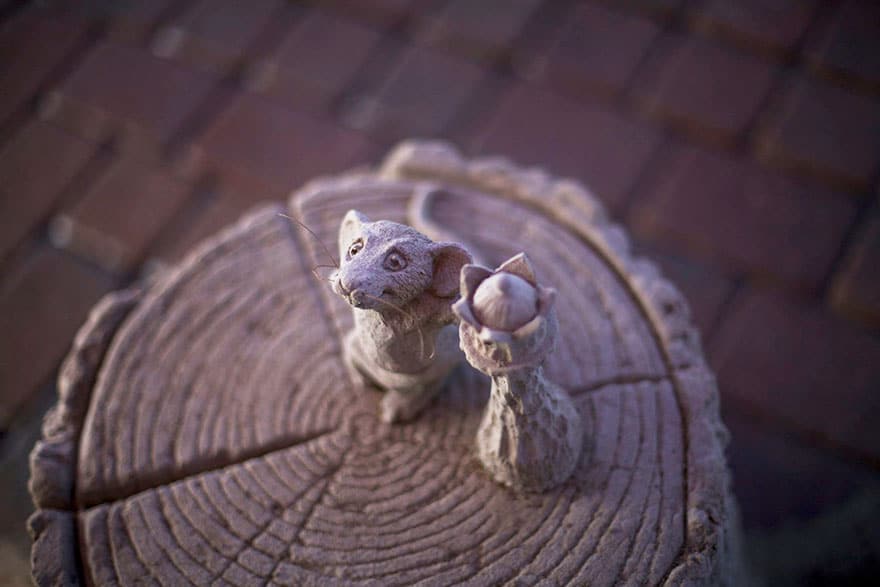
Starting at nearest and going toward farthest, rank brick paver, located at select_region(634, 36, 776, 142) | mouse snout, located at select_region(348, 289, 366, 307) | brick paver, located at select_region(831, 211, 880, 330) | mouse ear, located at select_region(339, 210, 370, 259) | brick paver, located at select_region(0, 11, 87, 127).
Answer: mouse snout, located at select_region(348, 289, 366, 307) → mouse ear, located at select_region(339, 210, 370, 259) → brick paver, located at select_region(831, 211, 880, 330) → brick paver, located at select_region(634, 36, 776, 142) → brick paver, located at select_region(0, 11, 87, 127)

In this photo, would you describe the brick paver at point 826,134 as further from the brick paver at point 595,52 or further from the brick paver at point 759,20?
the brick paver at point 595,52

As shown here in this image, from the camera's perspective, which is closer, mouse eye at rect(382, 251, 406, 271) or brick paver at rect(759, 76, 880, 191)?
mouse eye at rect(382, 251, 406, 271)

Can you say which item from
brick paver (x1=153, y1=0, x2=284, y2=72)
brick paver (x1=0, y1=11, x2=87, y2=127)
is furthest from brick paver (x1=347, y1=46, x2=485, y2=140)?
brick paver (x1=0, y1=11, x2=87, y2=127)

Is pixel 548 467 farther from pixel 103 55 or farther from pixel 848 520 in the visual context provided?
pixel 103 55

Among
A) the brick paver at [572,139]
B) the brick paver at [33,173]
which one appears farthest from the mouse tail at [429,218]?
the brick paver at [33,173]

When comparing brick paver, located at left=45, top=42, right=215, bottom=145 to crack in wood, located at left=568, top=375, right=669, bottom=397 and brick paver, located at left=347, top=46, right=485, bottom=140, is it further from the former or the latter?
crack in wood, located at left=568, top=375, right=669, bottom=397

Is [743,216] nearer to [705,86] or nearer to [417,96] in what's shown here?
[705,86]
